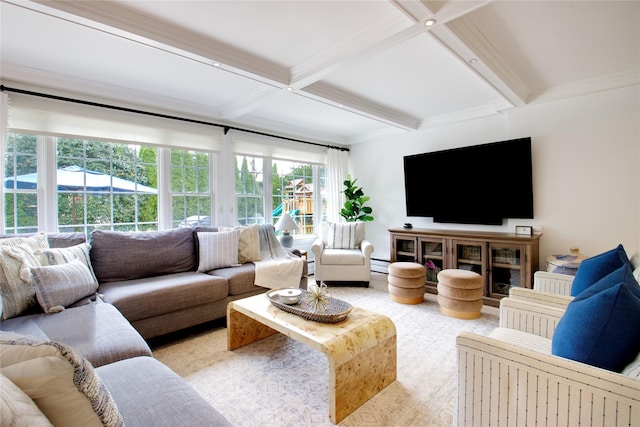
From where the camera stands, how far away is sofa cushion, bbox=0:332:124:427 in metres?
0.60

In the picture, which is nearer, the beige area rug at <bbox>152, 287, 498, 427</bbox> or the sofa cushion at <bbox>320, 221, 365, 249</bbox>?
the beige area rug at <bbox>152, 287, 498, 427</bbox>

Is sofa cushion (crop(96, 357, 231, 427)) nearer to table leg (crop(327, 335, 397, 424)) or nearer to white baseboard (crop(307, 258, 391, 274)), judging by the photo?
table leg (crop(327, 335, 397, 424))

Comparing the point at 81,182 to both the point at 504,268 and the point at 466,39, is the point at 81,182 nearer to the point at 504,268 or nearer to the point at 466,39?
the point at 466,39

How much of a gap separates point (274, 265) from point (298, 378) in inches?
55.1

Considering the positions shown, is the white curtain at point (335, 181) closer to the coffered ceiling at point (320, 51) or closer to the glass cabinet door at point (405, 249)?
the glass cabinet door at point (405, 249)

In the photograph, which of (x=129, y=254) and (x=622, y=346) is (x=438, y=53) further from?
(x=129, y=254)

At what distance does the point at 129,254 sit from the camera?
280 centimetres

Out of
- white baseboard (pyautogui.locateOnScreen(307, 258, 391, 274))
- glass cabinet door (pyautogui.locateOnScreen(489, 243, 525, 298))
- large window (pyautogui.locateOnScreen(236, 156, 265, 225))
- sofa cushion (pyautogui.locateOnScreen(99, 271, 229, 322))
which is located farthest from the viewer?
white baseboard (pyautogui.locateOnScreen(307, 258, 391, 274))

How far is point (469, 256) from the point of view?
3.66 m

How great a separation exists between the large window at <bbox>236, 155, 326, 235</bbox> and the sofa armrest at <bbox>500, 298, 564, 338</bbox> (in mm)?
3226

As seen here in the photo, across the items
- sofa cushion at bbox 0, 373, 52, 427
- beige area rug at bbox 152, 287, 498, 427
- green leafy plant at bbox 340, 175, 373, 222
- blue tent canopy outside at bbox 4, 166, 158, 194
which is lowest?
beige area rug at bbox 152, 287, 498, 427

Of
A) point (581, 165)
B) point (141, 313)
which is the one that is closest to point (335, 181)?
point (581, 165)

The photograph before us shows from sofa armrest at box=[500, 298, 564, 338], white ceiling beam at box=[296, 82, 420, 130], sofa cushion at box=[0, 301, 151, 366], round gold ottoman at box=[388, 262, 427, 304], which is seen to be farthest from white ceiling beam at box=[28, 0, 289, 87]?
sofa armrest at box=[500, 298, 564, 338]

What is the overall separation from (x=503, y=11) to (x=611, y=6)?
0.66 meters
